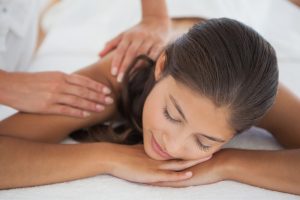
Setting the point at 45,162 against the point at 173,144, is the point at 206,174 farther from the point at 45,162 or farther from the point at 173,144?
the point at 45,162

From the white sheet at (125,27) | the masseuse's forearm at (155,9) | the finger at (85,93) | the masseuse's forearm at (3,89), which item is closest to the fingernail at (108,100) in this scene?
the finger at (85,93)

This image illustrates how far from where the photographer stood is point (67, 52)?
1488 millimetres

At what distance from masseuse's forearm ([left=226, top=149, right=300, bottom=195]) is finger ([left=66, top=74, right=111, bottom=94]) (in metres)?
0.36

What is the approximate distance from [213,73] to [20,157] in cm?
46

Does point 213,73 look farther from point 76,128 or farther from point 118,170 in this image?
point 76,128

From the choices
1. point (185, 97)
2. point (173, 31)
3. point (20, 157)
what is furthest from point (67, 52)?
point (185, 97)

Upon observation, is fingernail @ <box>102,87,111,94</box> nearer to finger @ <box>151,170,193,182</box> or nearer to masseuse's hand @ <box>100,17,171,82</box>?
masseuse's hand @ <box>100,17,171,82</box>

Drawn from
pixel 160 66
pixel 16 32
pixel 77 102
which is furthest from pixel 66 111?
pixel 16 32

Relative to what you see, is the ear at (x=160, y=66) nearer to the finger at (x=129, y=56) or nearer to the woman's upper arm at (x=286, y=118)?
the finger at (x=129, y=56)

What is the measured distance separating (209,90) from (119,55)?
1.38 feet

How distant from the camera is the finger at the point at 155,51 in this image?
1229mm

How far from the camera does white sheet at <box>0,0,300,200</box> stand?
3.14 ft

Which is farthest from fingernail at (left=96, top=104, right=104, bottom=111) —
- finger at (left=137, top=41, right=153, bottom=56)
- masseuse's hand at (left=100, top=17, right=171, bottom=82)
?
finger at (left=137, top=41, right=153, bottom=56)

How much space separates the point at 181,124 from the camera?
89cm
